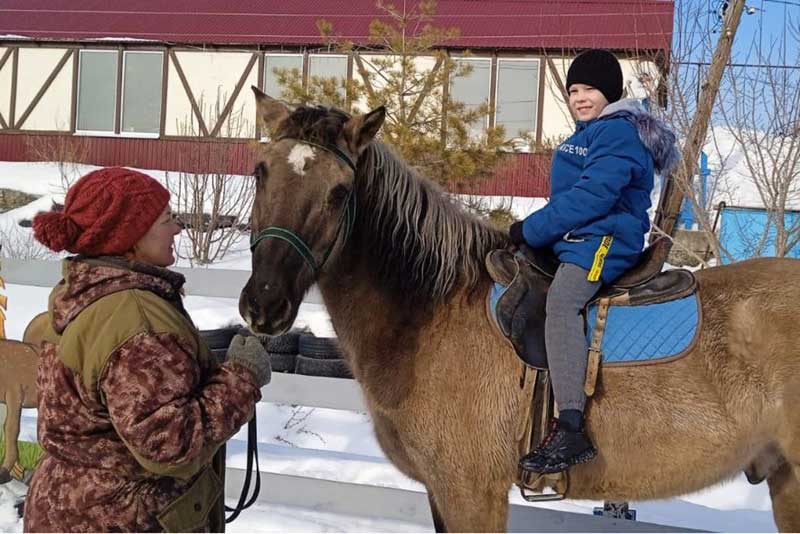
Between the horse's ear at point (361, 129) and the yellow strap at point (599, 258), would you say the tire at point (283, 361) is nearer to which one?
the horse's ear at point (361, 129)

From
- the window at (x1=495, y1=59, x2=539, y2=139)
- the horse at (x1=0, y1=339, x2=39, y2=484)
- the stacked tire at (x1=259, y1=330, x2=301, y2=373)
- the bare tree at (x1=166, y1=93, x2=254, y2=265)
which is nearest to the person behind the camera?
the horse at (x1=0, y1=339, x2=39, y2=484)

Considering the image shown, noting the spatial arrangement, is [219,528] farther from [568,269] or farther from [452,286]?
[568,269]

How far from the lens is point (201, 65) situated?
20.9 m

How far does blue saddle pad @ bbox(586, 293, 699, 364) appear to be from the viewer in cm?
282

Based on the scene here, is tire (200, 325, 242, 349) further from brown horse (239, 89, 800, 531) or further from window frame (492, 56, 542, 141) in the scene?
window frame (492, 56, 542, 141)

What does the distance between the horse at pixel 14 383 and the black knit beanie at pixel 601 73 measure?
411 cm

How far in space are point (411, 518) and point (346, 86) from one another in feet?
28.5

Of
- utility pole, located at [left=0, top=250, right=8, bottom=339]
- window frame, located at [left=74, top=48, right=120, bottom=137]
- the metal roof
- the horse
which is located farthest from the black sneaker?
window frame, located at [left=74, top=48, right=120, bottom=137]

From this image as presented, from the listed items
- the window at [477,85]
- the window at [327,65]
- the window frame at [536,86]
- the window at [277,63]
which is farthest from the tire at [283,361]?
the window at [277,63]

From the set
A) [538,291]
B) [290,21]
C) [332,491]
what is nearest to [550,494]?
[538,291]

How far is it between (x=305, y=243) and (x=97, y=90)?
70.7 ft

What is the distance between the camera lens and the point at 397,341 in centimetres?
292

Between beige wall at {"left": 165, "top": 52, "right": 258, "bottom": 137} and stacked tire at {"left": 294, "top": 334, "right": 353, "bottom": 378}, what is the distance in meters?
15.9

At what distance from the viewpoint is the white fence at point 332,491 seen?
4.20m
